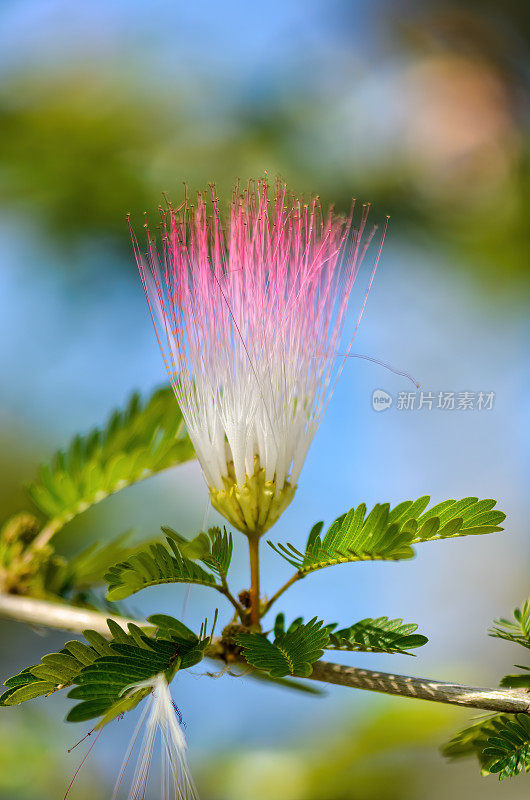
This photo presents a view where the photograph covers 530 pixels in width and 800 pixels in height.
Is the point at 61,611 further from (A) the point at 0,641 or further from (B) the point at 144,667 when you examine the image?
(A) the point at 0,641

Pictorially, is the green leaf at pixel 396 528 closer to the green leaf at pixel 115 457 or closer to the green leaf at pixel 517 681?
the green leaf at pixel 517 681

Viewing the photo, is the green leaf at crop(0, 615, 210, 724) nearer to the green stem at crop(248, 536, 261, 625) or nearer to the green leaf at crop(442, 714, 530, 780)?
the green stem at crop(248, 536, 261, 625)

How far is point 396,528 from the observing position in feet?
1.52

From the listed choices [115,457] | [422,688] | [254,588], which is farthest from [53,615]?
[422,688]

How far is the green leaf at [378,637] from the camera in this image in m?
0.49

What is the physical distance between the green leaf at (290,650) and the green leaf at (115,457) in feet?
1.07

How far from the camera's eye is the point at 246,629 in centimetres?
55

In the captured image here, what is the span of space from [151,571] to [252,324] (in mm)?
209

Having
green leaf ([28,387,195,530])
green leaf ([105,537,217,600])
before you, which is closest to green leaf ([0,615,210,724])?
green leaf ([105,537,217,600])

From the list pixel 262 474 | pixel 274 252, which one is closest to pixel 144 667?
pixel 262 474

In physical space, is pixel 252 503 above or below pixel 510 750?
above

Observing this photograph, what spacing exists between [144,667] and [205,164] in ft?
6.92

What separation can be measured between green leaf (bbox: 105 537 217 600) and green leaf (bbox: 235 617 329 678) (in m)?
0.06

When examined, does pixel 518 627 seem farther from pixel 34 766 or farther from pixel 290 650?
pixel 34 766
